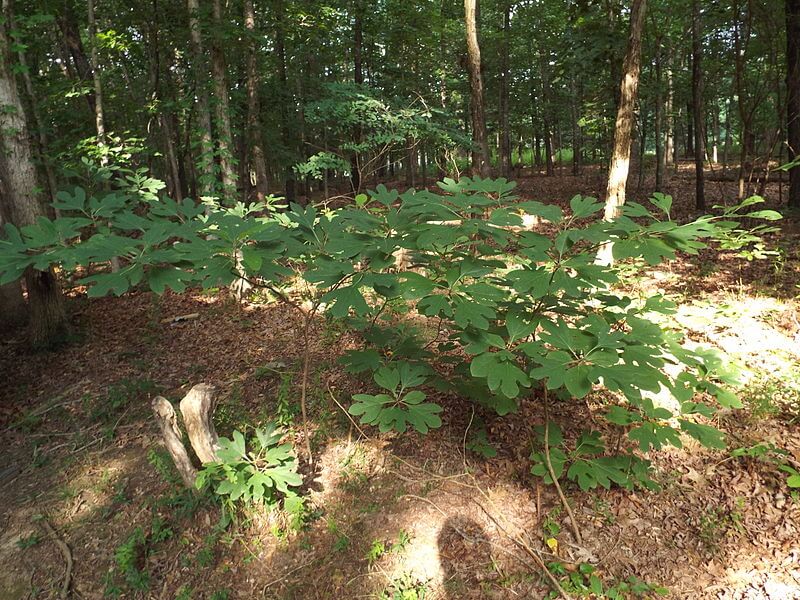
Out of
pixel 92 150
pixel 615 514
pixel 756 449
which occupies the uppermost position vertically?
pixel 92 150

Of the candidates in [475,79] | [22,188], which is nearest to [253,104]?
[475,79]

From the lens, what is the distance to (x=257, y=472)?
2.83m

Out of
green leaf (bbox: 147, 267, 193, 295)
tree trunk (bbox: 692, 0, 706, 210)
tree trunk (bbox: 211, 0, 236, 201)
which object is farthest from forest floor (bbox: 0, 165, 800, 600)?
tree trunk (bbox: 692, 0, 706, 210)

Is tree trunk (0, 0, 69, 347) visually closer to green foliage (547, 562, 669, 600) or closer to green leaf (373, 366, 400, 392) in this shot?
green leaf (373, 366, 400, 392)

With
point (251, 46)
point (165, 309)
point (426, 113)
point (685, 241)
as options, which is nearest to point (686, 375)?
point (685, 241)

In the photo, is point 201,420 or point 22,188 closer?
point 201,420

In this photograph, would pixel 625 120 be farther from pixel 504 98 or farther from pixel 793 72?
pixel 504 98

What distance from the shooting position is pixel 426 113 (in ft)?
Result: 30.2

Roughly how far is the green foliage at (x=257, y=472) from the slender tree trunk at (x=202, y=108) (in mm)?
5696

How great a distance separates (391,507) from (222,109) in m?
7.11

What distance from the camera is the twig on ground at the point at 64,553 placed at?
9.93ft

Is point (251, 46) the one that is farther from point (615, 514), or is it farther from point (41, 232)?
point (615, 514)

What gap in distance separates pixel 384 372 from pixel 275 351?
3.13 meters

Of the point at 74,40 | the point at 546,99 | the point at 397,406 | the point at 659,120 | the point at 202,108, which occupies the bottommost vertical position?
the point at 397,406
